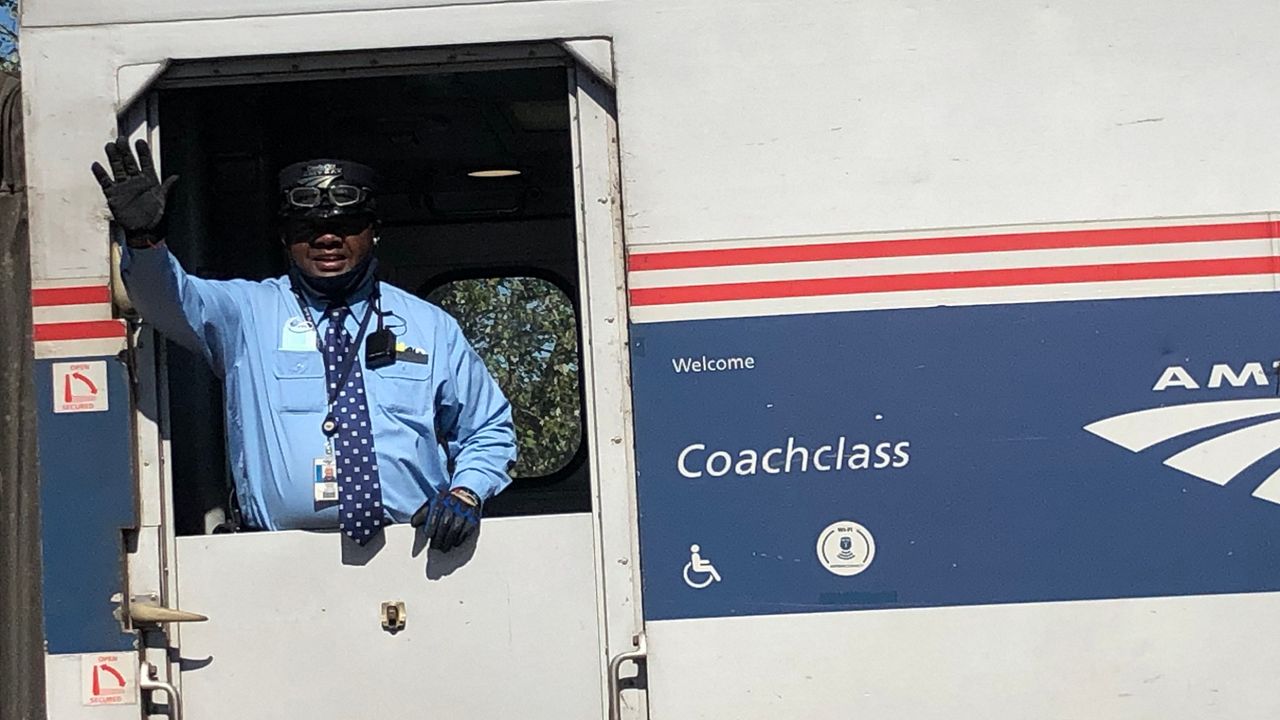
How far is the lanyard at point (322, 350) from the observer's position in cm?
362

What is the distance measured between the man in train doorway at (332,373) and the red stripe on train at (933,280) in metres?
0.63

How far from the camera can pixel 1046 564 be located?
136 inches

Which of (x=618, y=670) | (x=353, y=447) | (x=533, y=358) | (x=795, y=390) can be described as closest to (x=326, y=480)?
(x=353, y=447)

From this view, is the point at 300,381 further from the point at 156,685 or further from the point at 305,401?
the point at 156,685

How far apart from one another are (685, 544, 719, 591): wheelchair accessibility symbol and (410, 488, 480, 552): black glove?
0.49m

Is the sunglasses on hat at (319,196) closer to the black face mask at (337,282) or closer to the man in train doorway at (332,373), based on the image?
the man in train doorway at (332,373)

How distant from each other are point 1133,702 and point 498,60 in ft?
6.68

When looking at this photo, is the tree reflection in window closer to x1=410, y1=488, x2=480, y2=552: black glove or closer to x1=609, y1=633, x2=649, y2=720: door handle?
x1=410, y1=488, x2=480, y2=552: black glove

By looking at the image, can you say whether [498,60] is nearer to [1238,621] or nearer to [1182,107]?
[1182,107]

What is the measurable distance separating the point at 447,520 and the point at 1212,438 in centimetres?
173

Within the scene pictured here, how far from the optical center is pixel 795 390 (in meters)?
3.48

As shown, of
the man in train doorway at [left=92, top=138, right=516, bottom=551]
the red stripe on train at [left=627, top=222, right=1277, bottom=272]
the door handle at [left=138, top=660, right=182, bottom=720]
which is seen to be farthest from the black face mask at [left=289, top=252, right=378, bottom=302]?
the door handle at [left=138, top=660, right=182, bottom=720]

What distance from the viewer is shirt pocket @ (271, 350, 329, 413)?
12.0 ft

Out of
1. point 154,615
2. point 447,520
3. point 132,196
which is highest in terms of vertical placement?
point 132,196
